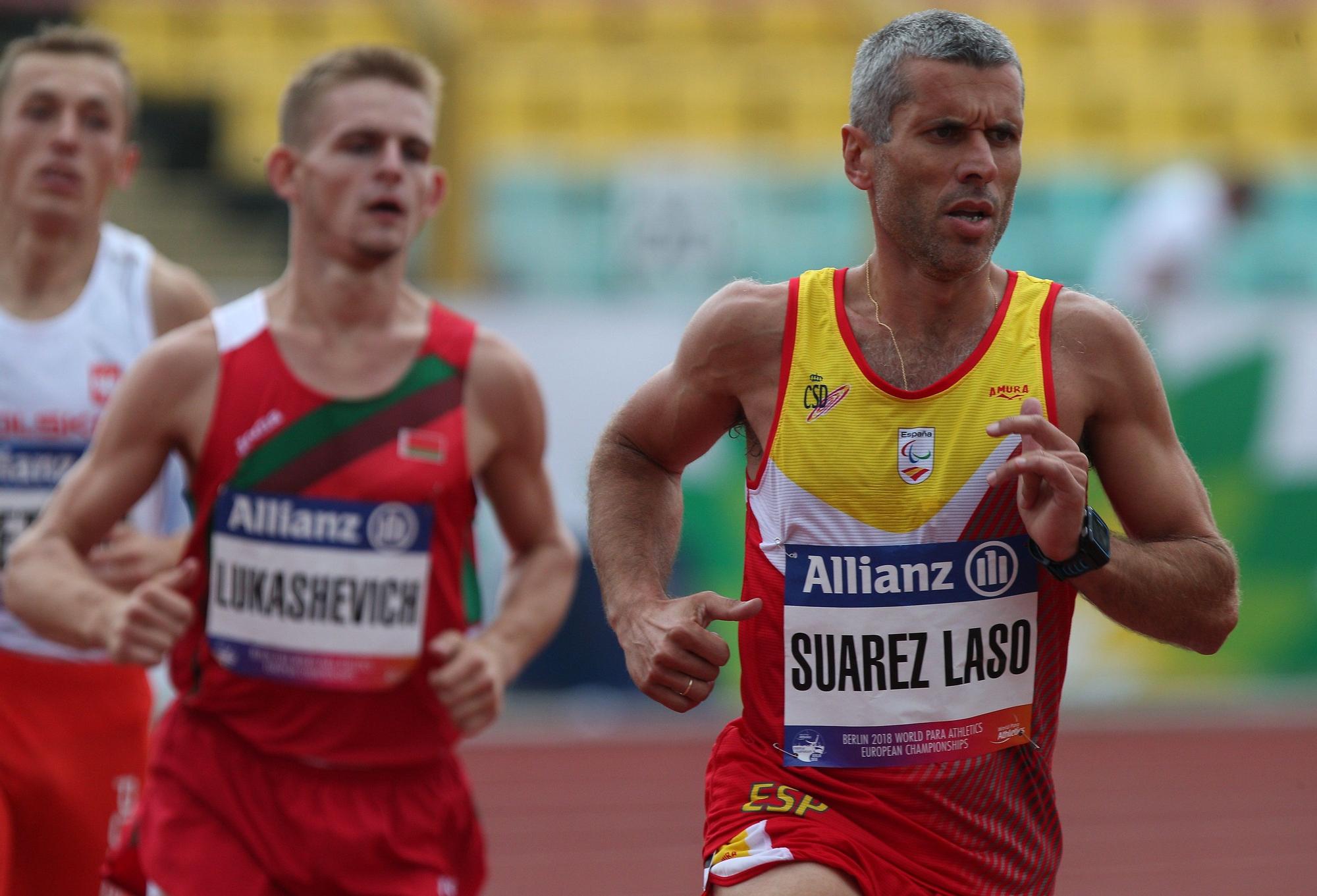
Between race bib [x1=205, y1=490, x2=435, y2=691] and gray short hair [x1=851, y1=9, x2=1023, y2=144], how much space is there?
1.41 meters

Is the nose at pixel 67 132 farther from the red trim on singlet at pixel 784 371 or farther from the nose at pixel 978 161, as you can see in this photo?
the nose at pixel 978 161

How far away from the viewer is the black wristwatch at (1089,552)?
3.02 m

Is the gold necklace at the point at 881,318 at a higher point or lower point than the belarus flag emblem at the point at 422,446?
higher

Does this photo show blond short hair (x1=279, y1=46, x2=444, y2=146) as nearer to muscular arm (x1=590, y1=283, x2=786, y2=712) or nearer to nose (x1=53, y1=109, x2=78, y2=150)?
nose (x1=53, y1=109, x2=78, y2=150)

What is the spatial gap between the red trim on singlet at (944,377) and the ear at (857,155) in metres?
0.22

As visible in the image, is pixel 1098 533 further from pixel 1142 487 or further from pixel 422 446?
pixel 422 446

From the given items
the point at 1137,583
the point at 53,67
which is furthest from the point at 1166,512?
the point at 53,67

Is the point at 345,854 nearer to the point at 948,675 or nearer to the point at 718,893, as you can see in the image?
the point at 718,893

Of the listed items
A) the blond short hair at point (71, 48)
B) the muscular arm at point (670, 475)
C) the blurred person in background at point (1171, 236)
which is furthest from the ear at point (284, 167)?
the blurred person in background at point (1171, 236)

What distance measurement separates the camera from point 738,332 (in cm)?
343

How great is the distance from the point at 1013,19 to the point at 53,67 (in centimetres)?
1123

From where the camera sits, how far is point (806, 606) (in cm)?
329

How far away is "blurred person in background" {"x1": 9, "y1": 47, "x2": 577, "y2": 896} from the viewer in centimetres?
390

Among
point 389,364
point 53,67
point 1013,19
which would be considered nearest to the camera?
point 389,364
